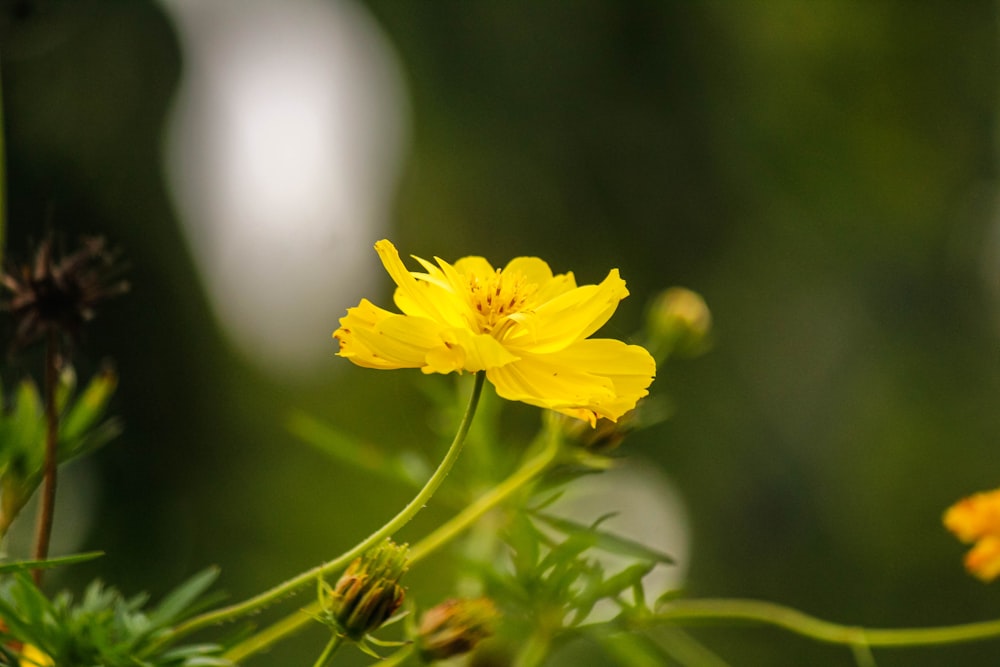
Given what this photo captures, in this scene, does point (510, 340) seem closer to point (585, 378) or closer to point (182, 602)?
point (585, 378)

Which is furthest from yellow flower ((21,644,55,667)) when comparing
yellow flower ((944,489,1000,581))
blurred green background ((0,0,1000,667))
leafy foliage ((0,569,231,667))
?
blurred green background ((0,0,1000,667))

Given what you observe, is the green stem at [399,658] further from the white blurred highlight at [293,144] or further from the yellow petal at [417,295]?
the white blurred highlight at [293,144]

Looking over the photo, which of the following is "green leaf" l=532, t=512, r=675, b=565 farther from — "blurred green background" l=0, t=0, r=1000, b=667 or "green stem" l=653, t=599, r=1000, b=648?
"blurred green background" l=0, t=0, r=1000, b=667

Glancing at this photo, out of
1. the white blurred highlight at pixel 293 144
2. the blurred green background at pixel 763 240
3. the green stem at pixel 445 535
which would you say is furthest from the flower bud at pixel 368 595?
the blurred green background at pixel 763 240

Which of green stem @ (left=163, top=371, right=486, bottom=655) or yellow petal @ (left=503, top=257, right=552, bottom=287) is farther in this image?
yellow petal @ (left=503, top=257, right=552, bottom=287)

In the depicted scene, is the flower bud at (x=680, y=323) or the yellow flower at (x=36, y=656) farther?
the flower bud at (x=680, y=323)

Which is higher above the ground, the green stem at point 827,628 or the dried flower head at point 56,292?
the dried flower head at point 56,292
